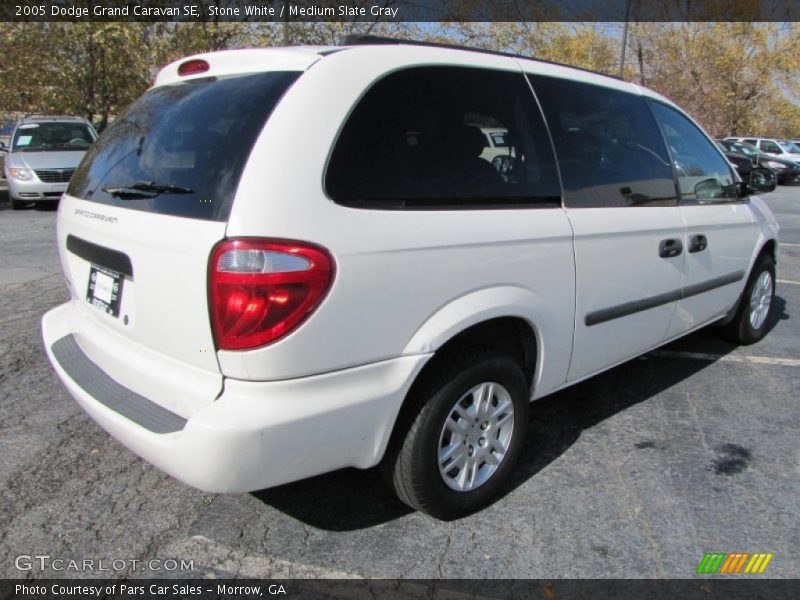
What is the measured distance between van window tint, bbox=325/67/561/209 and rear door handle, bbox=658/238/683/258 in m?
0.84

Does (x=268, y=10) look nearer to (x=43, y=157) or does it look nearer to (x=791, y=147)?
(x=43, y=157)

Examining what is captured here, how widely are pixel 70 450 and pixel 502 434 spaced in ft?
6.70

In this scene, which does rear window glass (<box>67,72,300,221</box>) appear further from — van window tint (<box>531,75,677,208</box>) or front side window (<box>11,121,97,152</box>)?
front side window (<box>11,121,97,152</box>)

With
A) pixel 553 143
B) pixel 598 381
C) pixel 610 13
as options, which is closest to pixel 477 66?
pixel 553 143

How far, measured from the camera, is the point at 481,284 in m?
2.31

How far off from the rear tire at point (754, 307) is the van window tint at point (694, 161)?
816 millimetres

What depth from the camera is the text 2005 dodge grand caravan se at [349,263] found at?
6.22 ft

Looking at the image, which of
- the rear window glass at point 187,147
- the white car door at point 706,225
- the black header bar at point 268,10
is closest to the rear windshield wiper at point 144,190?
the rear window glass at point 187,147

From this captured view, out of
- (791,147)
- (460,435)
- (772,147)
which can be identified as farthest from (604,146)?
(791,147)

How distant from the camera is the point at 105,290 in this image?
2.36 m

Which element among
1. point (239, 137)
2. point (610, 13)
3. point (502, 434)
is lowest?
point (502, 434)

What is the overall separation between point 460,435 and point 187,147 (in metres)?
1.48

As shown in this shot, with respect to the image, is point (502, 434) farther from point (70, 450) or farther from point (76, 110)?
point (76, 110)

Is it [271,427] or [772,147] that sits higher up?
[772,147]
